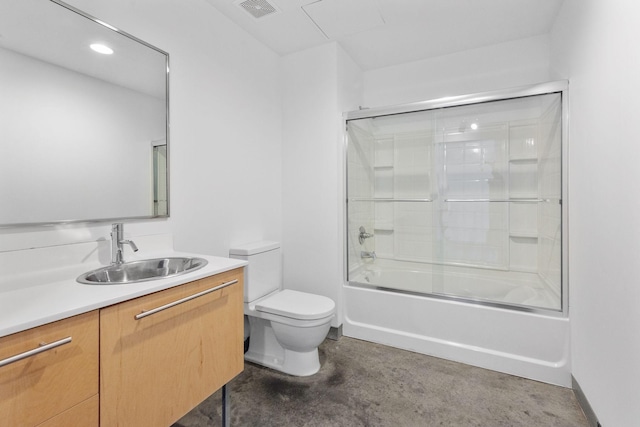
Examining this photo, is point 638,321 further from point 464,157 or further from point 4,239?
point 4,239

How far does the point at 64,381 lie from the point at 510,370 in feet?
7.56

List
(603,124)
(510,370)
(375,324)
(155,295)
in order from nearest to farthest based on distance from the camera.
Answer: (155,295) < (603,124) < (510,370) < (375,324)

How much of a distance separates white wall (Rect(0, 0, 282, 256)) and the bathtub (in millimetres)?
1047

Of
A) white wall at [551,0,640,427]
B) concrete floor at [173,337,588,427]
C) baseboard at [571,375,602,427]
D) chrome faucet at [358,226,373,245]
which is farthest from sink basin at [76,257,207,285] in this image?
baseboard at [571,375,602,427]

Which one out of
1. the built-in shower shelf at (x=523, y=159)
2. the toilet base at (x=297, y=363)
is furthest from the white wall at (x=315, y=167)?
the built-in shower shelf at (x=523, y=159)

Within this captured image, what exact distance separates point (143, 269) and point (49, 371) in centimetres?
68

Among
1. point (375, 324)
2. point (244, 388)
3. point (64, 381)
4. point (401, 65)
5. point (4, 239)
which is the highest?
point (401, 65)

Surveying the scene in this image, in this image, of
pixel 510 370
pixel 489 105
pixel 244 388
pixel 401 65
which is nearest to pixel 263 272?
pixel 244 388

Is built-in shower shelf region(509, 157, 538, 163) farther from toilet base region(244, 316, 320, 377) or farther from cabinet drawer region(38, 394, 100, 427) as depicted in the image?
cabinet drawer region(38, 394, 100, 427)

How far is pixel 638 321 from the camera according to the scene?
1.07 m

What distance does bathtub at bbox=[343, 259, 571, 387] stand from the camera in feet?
6.07

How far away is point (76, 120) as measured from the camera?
4.30 ft

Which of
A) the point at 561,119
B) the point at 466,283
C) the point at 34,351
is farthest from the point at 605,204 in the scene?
the point at 34,351

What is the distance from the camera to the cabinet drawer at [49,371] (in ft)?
2.35
